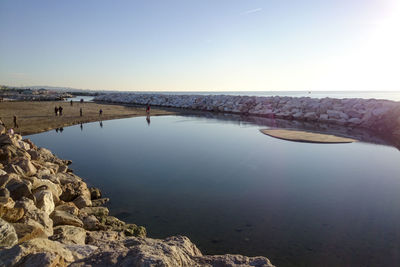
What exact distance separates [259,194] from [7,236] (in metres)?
9.19

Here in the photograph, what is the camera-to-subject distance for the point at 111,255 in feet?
12.7

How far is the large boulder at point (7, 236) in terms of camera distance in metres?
4.27

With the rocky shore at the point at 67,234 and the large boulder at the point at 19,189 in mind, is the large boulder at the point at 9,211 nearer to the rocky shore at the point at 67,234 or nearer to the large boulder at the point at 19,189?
the rocky shore at the point at 67,234

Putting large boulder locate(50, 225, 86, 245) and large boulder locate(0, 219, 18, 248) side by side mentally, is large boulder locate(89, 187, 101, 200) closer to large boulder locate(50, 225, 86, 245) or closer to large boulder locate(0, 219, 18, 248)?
large boulder locate(50, 225, 86, 245)

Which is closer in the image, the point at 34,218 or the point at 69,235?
the point at 69,235

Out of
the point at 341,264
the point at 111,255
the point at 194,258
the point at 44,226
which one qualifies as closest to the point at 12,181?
the point at 44,226

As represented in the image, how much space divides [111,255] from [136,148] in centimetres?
1567

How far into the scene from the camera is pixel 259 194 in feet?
36.7

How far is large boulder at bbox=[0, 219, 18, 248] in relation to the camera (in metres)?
4.27

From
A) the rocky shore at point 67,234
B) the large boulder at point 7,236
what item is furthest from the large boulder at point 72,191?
the large boulder at point 7,236

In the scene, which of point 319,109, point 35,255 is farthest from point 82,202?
point 319,109

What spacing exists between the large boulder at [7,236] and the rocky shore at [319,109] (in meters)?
33.3

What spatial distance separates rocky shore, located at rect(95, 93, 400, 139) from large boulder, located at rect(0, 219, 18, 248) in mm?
33294

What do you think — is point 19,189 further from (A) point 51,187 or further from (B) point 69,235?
(B) point 69,235
